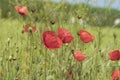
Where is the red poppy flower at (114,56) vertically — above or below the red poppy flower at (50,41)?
below

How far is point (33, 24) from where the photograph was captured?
3426 mm

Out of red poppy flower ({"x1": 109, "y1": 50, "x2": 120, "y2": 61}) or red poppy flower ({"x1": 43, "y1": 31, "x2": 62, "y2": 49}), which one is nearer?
red poppy flower ({"x1": 43, "y1": 31, "x2": 62, "y2": 49})

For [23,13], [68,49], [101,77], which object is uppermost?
[23,13]

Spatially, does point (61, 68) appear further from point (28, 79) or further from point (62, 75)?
point (28, 79)

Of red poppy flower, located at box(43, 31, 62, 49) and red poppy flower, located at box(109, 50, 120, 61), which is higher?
red poppy flower, located at box(43, 31, 62, 49)

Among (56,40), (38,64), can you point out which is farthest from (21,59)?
(56,40)

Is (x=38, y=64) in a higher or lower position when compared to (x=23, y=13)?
lower

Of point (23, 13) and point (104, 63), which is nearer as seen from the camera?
point (23, 13)

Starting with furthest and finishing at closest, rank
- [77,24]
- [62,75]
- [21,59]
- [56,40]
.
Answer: [77,24] → [21,59] → [62,75] → [56,40]

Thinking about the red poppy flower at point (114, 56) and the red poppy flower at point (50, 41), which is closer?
the red poppy flower at point (50, 41)

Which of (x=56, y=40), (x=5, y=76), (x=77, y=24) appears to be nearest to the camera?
(x=56, y=40)

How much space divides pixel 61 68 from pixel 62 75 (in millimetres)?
53

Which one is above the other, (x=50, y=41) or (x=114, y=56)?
(x=50, y=41)

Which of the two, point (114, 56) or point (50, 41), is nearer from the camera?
point (50, 41)
